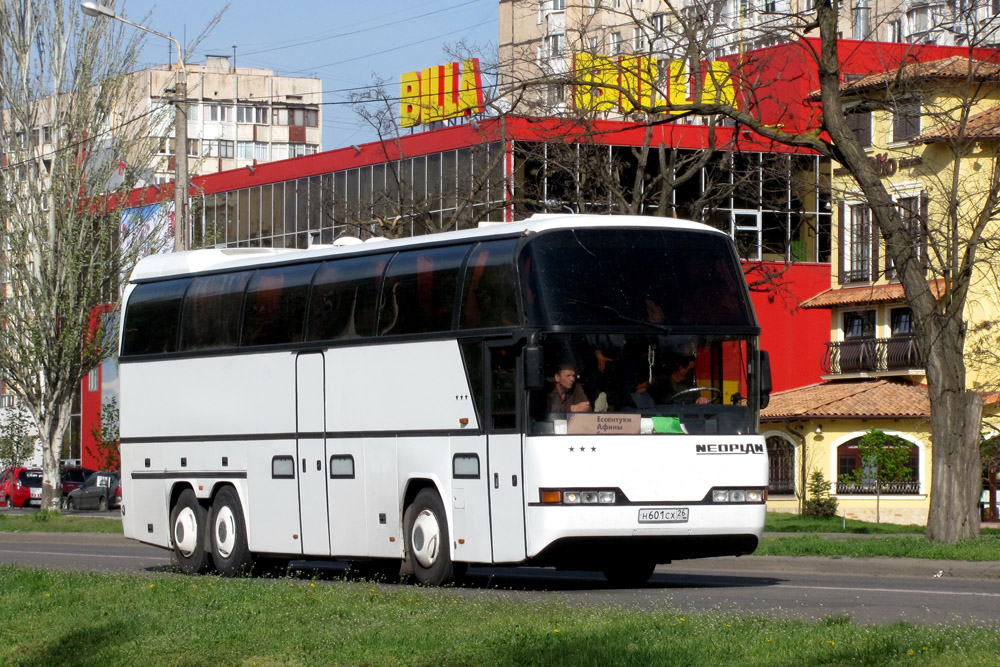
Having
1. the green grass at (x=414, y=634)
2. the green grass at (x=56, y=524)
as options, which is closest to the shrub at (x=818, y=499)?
the green grass at (x=56, y=524)

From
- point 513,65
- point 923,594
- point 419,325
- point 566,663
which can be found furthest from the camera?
point 513,65

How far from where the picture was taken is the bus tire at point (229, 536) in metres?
19.7

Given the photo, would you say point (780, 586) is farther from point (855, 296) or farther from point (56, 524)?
point (855, 296)

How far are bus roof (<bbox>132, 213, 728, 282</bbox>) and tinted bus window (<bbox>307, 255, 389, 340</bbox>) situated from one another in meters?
0.17

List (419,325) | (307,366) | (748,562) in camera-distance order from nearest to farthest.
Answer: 1. (419,325)
2. (307,366)
3. (748,562)

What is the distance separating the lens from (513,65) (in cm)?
2586

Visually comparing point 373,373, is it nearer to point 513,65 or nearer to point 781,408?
point 513,65

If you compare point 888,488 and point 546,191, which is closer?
point 546,191

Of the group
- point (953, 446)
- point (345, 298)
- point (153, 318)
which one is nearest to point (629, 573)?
point (345, 298)

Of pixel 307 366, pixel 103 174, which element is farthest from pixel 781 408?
pixel 307 366

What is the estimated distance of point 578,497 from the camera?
50.2 feet

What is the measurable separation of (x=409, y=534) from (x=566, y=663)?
26.2 ft

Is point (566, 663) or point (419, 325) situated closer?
point (566, 663)

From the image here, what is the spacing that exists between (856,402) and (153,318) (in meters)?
32.1
